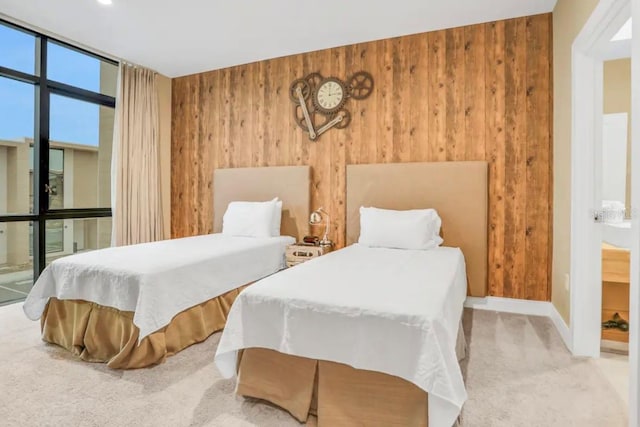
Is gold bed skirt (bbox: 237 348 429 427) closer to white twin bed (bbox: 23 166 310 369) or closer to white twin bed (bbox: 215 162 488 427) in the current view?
white twin bed (bbox: 215 162 488 427)

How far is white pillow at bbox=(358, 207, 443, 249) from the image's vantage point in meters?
2.95

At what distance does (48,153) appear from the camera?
3.58 m

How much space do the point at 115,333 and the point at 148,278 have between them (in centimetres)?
44

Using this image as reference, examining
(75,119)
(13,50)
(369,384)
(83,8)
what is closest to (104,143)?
(75,119)

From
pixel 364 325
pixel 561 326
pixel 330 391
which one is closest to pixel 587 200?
pixel 561 326

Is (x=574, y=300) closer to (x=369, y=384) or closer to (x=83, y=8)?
(x=369, y=384)

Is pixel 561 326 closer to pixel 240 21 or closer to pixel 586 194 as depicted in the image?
pixel 586 194

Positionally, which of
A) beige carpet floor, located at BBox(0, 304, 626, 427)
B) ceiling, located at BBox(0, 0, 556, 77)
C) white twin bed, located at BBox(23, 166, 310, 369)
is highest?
ceiling, located at BBox(0, 0, 556, 77)

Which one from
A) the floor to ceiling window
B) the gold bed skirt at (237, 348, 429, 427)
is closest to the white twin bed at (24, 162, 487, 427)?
the gold bed skirt at (237, 348, 429, 427)

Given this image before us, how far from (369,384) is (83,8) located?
3.68 m

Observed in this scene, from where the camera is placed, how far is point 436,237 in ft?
10.1

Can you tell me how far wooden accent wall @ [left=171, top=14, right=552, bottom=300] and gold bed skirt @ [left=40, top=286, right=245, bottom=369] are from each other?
180 cm

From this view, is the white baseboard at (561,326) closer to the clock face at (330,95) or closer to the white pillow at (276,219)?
the white pillow at (276,219)

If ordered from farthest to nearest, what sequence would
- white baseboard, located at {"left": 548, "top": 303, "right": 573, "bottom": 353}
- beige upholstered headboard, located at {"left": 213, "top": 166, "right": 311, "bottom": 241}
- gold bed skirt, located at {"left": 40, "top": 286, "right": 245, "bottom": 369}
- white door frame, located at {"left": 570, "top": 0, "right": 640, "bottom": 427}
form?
beige upholstered headboard, located at {"left": 213, "top": 166, "right": 311, "bottom": 241} → white baseboard, located at {"left": 548, "top": 303, "right": 573, "bottom": 353} → white door frame, located at {"left": 570, "top": 0, "right": 640, "bottom": 427} → gold bed skirt, located at {"left": 40, "top": 286, "right": 245, "bottom": 369}
